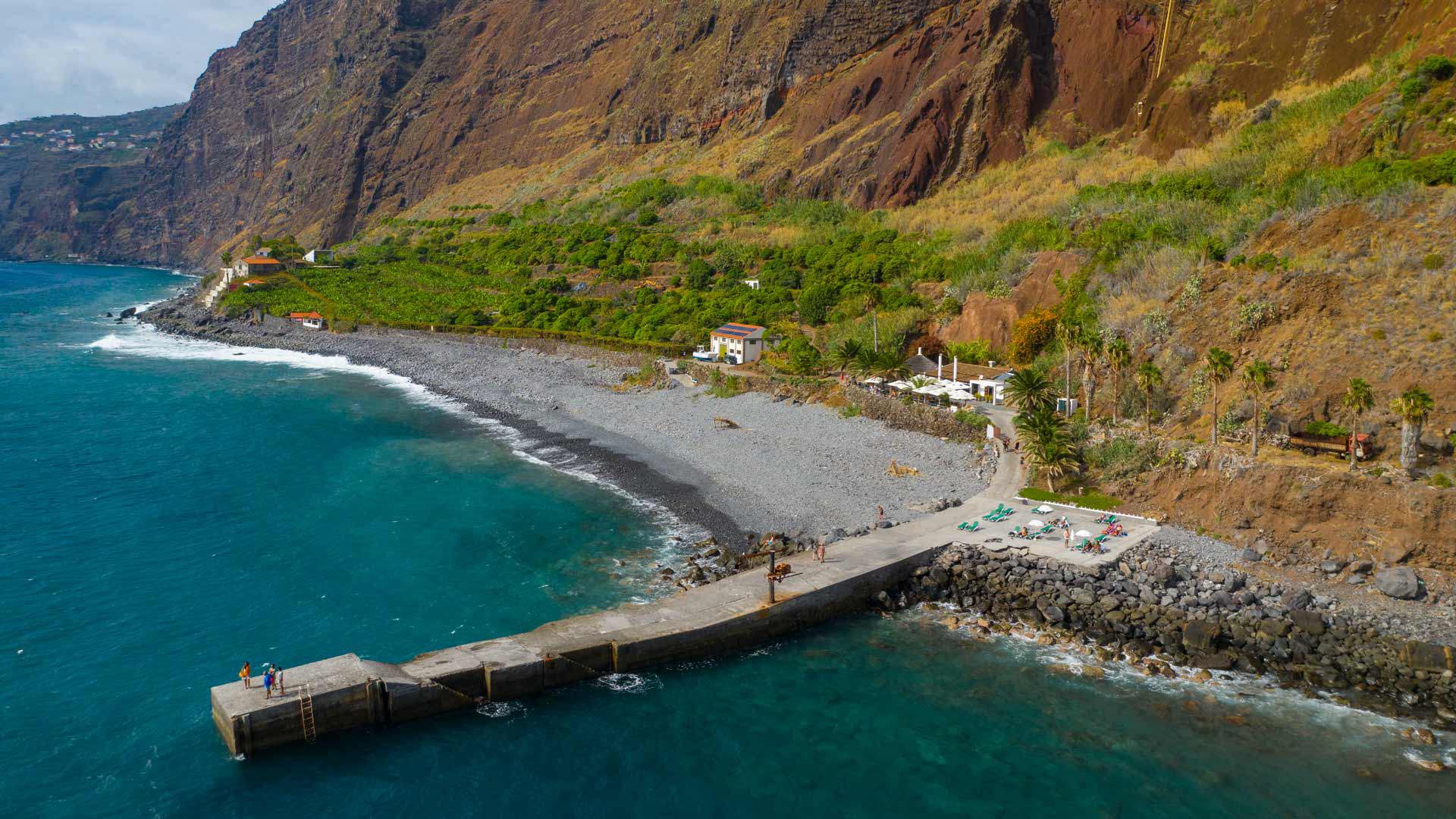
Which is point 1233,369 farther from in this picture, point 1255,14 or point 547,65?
point 547,65

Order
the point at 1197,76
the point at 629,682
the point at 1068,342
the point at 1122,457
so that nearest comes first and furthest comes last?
the point at 629,682 < the point at 1122,457 < the point at 1068,342 < the point at 1197,76

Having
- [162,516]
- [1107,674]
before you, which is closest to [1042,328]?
[1107,674]

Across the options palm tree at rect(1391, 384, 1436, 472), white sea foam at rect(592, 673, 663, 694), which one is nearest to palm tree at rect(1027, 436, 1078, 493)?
palm tree at rect(1391, 384, 1436, 472)

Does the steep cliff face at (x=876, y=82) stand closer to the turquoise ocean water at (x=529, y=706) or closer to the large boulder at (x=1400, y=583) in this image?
the large boulder at (x=1400, y=583)

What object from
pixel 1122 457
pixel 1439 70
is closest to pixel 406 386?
pixel 1122 457

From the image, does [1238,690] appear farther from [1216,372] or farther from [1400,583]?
[1216,372]

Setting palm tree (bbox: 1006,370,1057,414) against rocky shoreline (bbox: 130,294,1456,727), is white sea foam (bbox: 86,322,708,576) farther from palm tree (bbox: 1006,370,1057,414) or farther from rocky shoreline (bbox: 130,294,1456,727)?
palm tree (bbox: 1006,370,1057,414)
